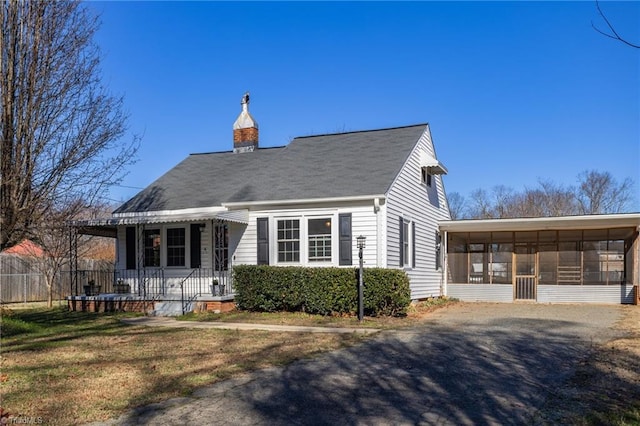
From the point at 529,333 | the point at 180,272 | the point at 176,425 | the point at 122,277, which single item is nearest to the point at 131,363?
the point at 176,425

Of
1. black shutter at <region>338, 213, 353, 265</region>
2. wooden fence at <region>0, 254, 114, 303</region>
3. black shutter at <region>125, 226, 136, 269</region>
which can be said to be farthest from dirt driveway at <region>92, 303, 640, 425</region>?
wooden fence at <region>0, 254, 114, 303</region>

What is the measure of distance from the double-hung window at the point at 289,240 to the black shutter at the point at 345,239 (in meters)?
1.33

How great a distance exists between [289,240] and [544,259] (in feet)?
34.5

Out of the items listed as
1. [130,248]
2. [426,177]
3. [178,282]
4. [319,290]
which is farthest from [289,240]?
[426,177]

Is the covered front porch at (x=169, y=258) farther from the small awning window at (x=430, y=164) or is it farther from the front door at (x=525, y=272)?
the front door at (x=525, y=272)

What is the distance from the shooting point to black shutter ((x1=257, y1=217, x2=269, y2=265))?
52.5ft

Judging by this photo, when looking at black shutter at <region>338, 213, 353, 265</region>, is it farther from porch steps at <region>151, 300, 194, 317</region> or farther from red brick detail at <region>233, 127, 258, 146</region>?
red brick detail at <region>233, 127, 258, 146</region>

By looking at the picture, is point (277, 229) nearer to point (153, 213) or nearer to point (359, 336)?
point (153, 213)

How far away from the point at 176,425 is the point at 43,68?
336 inches

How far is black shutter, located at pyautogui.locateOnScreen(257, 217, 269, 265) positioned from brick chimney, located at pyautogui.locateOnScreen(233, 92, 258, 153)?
6003 millimetres

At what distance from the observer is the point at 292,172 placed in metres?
17.7

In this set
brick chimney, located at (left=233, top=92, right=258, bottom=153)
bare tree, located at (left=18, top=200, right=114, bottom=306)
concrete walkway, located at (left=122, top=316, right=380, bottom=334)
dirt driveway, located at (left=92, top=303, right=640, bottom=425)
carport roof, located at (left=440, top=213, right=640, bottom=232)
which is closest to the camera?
dirt driveway, located at (left=92, top=303, right=640, bottom=425)

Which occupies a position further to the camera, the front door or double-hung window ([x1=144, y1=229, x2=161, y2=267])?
the front door

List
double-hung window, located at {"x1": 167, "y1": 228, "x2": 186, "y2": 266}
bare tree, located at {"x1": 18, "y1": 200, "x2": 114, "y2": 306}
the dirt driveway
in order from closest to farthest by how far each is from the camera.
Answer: the dirt driveway
bare tree, located at {"x1": 18, "y1": 200, "x2": 114, "y2": 306}
double-hung window, located at {"x1": 167, "y1": 228, "x2": 186, "y2": 266}
